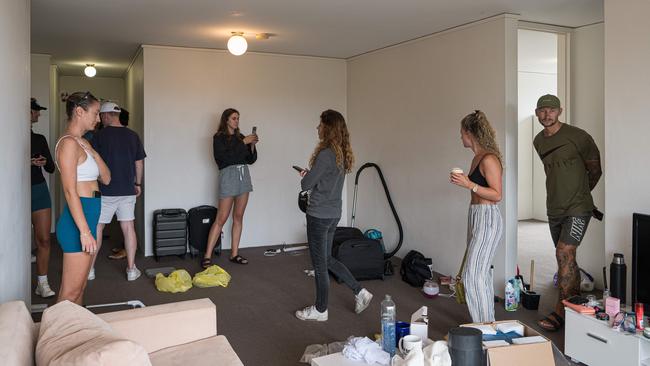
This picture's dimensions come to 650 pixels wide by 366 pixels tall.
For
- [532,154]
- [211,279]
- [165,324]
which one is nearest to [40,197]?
[211,279]

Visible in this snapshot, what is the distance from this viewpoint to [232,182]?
5.77 metres

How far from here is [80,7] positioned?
15.0 feet

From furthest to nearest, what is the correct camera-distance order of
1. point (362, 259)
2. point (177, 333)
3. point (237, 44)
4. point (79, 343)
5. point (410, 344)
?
1. point (237, 44)
2. point (362, 259)
3. point (177, 333)
4. point (410, 344)
5. point (79, 343)

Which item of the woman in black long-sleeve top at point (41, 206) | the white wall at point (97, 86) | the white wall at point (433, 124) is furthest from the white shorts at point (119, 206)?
the white wall at point (97, 86)

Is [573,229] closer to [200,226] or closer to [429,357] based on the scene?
[429,357]

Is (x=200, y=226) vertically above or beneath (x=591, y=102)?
beneath

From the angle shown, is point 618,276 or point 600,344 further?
point 618,276

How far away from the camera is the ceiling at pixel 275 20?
14.4ft

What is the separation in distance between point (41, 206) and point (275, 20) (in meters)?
2.56

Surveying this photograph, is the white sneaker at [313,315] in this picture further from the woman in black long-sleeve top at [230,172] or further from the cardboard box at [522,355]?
the woman in black long-sleeve top at [230,172]

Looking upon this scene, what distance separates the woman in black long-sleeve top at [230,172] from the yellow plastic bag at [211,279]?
1.99 feet

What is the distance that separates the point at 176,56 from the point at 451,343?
16.8 ft

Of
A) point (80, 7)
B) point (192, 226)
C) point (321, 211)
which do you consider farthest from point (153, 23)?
point (321, 211)

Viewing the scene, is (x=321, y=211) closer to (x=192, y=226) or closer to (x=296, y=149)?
(x=192, y=226)
